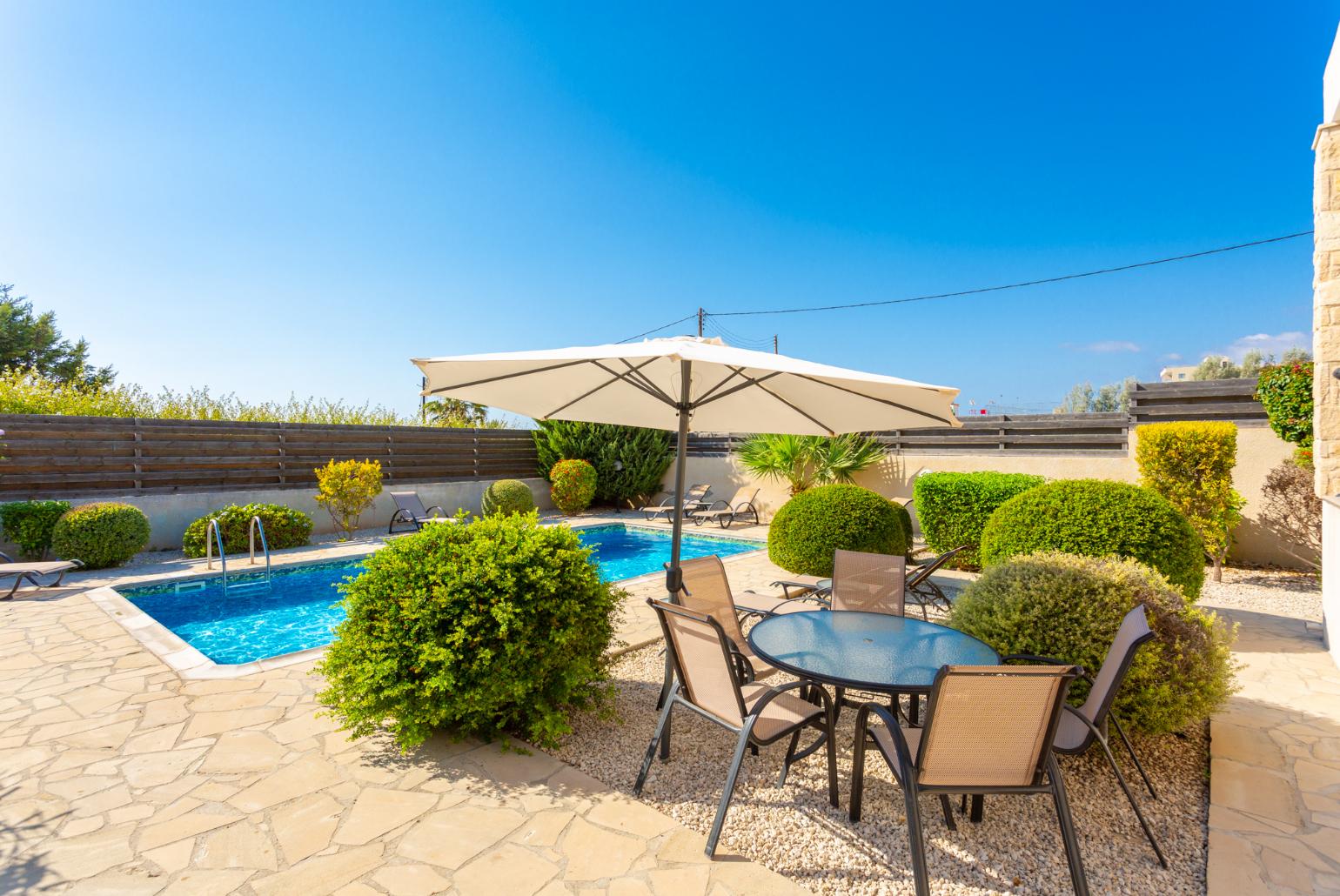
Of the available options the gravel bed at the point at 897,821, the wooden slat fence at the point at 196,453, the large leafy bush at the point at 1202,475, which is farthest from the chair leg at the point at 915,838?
the wooden slat fence at the point at 196,453

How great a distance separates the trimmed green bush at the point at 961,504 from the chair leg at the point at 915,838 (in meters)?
6.32

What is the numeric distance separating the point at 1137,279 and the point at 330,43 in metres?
17.7

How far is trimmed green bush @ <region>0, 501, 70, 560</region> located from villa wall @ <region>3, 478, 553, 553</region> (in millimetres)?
475

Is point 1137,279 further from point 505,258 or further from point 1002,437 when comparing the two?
point 505,258

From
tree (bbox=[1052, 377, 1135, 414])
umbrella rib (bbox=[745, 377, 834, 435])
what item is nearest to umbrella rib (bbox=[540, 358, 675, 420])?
umbrella rib (bbox=[745, 377, 834, 435])

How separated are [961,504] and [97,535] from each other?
1133 cm

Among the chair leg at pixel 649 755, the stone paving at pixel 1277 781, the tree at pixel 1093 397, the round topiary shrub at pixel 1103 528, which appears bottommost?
the stone paving at pixel 1277 781

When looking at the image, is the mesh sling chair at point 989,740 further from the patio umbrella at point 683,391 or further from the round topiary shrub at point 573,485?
the round topiary shrub at point 573,485

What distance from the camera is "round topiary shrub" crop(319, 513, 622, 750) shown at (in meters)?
2.81

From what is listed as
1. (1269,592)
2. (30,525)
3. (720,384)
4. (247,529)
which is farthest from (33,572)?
(1269,592)

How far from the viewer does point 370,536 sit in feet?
35.9

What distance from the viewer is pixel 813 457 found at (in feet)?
39.4

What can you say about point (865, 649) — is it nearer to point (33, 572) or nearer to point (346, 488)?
point (33, 572)

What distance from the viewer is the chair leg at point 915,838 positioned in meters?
1.82
